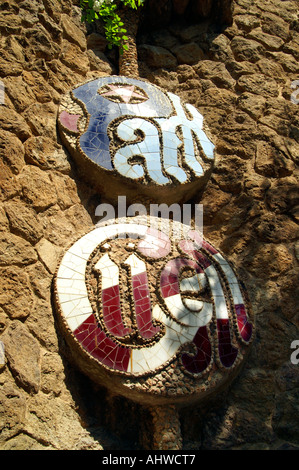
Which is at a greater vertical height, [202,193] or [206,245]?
[202,193]

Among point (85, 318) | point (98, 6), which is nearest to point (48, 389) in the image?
point (85, 318)

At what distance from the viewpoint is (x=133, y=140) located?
10.1 ft

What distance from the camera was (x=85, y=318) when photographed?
90.6 inches

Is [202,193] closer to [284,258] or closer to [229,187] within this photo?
[229,187]

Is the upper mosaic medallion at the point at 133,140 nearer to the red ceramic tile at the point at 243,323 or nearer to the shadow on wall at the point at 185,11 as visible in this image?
the red ceramic tile at the point at 243,323

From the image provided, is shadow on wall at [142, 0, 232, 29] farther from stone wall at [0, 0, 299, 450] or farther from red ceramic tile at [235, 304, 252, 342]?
red ceramic tile at [235, 304, 252, 342]

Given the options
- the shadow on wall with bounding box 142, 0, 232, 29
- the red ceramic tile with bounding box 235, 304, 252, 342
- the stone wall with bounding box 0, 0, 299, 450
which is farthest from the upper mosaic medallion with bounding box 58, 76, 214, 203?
the shadow on wall with bounding box 142, 0, 232, 29

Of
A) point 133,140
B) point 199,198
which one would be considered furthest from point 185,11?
point 199,198

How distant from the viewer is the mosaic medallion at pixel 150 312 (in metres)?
2.24

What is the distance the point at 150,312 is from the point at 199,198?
1.17 m

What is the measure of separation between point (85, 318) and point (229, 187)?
1584 mm

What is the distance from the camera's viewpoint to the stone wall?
2201 millimetres

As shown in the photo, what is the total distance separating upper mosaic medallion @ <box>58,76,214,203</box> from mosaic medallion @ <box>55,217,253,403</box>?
1.10 ft
